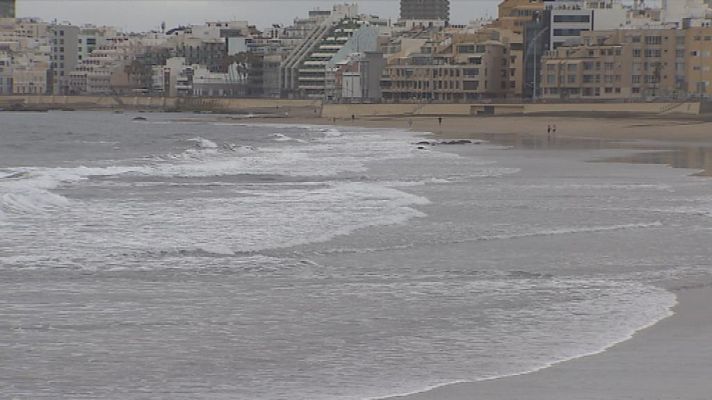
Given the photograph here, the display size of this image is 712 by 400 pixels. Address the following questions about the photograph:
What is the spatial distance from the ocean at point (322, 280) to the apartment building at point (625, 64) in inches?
2532

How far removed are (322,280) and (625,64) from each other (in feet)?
268

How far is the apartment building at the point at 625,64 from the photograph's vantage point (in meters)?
91.3

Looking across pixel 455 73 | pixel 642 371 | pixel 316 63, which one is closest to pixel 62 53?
pixel 316 63

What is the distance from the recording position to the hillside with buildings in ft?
301

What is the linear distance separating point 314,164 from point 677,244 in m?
22.2

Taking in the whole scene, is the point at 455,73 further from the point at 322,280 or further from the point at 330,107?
the point at 322,280

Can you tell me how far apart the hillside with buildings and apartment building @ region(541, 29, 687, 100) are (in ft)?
0.28

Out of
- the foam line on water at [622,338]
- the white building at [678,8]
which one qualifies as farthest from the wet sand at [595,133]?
the white building at [678,8]

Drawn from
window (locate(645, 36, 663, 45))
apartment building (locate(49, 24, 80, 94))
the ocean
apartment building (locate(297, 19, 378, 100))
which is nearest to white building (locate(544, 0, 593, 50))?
window (locate(645, 36, 663, 45))

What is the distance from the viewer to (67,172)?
32625mm

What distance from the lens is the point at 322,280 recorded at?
13008 millimetres

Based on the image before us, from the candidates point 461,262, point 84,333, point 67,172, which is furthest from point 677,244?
point 67,172

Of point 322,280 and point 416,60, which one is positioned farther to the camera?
point 416,60

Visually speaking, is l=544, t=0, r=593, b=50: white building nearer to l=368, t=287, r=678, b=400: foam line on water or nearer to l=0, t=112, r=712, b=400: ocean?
l=0, t=112, r=712, b=400: ocean
